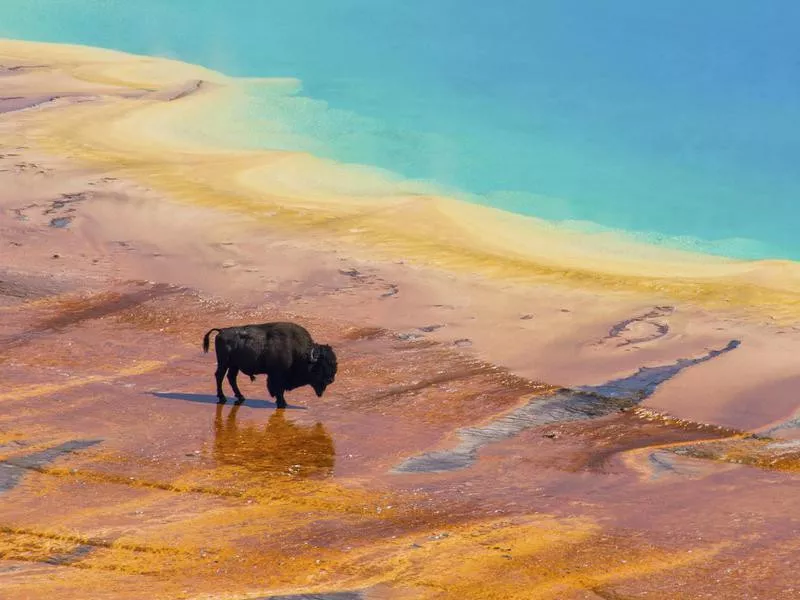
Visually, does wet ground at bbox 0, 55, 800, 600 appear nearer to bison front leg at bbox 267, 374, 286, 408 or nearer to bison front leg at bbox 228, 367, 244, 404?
bison front leg at bbox 228, 367, 244, 404

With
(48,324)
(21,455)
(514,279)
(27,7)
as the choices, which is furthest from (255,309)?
(27,7)

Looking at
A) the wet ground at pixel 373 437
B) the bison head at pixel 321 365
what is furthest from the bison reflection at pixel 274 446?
the bison head at pixel 321 365

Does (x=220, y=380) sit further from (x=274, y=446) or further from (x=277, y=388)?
(x=274, y=446)

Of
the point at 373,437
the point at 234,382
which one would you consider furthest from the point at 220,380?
the point at 373,437

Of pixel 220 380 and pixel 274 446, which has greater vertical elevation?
pixel 220 380

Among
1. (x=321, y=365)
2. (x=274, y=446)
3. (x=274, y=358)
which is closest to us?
(x=274, y=446)

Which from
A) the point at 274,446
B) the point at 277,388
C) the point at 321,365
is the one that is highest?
the point at 321,365

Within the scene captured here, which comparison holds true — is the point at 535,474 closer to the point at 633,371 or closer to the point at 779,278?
the point at 633,371
